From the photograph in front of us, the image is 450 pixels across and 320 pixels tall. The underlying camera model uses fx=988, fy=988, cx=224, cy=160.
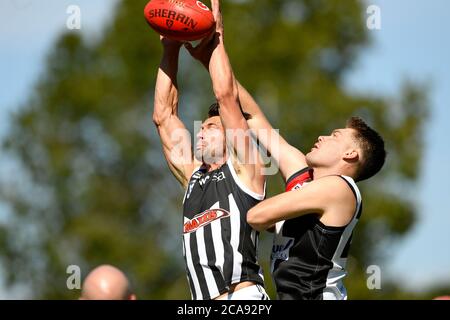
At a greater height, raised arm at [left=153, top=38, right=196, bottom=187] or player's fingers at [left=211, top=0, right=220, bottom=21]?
player's fingers at [left=211, top=0, right=220, bottom=21]

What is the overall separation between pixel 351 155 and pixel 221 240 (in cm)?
125

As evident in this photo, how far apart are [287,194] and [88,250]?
834 inches

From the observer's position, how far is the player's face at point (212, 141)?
8359mm

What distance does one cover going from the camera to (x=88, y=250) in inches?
1107

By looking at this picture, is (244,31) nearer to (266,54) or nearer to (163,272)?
(266,54)

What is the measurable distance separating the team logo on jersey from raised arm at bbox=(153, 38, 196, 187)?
2.37 feet

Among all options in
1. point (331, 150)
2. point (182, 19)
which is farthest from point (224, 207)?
point (182, 19)

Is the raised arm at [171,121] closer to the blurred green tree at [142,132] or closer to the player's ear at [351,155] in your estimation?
the player's ear at [351,155]

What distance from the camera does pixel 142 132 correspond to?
29312 mm

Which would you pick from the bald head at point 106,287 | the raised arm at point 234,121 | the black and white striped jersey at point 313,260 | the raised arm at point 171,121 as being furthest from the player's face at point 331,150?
the bald head at point 106,287

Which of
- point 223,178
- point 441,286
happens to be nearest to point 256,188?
point 223,178

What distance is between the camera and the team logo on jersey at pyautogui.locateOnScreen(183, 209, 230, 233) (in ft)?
26.3

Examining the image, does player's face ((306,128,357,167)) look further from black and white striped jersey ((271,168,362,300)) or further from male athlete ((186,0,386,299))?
black and white striped jersey ((271,168,362,300))

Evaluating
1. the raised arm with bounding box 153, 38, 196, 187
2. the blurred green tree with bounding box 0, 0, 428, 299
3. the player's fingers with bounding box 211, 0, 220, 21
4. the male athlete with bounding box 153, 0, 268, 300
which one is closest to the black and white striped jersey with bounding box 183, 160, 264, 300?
the male athlete with bounding box 153, 0, 268, 300
